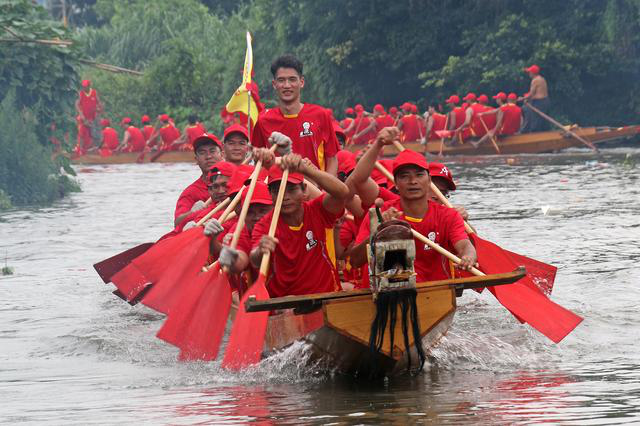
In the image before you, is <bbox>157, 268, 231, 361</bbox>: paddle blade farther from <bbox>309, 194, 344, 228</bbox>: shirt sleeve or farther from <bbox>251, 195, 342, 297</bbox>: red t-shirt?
<bbox>309, 194, 344, 228</bbox>: shirt sleeve

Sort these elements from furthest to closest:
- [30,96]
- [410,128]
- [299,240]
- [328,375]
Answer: [410,128], [30,96], [299,240], [328,375]

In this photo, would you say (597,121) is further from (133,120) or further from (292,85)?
(292,85)

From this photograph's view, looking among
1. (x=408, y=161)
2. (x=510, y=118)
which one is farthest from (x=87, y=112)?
(x=408, y=161)

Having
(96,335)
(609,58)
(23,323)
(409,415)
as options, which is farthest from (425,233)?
(609,58)

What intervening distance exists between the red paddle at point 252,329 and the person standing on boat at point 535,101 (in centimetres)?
2148

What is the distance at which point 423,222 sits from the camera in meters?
8.78

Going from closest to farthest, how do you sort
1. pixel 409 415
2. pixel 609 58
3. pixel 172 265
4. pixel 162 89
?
pixel 409 415 → pixel 172 265 → pixel 609 58 → pixel 162 89

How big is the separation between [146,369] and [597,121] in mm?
24827

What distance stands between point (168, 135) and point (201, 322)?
992 inches

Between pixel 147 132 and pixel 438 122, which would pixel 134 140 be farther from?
pixel 438 122

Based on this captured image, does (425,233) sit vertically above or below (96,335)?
above

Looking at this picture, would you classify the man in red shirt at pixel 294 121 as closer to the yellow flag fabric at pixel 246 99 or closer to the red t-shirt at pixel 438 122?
the yellow flag fabric at pixel 246 99

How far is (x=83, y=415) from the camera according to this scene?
24.8 feet

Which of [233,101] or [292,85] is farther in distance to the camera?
[233,101]
